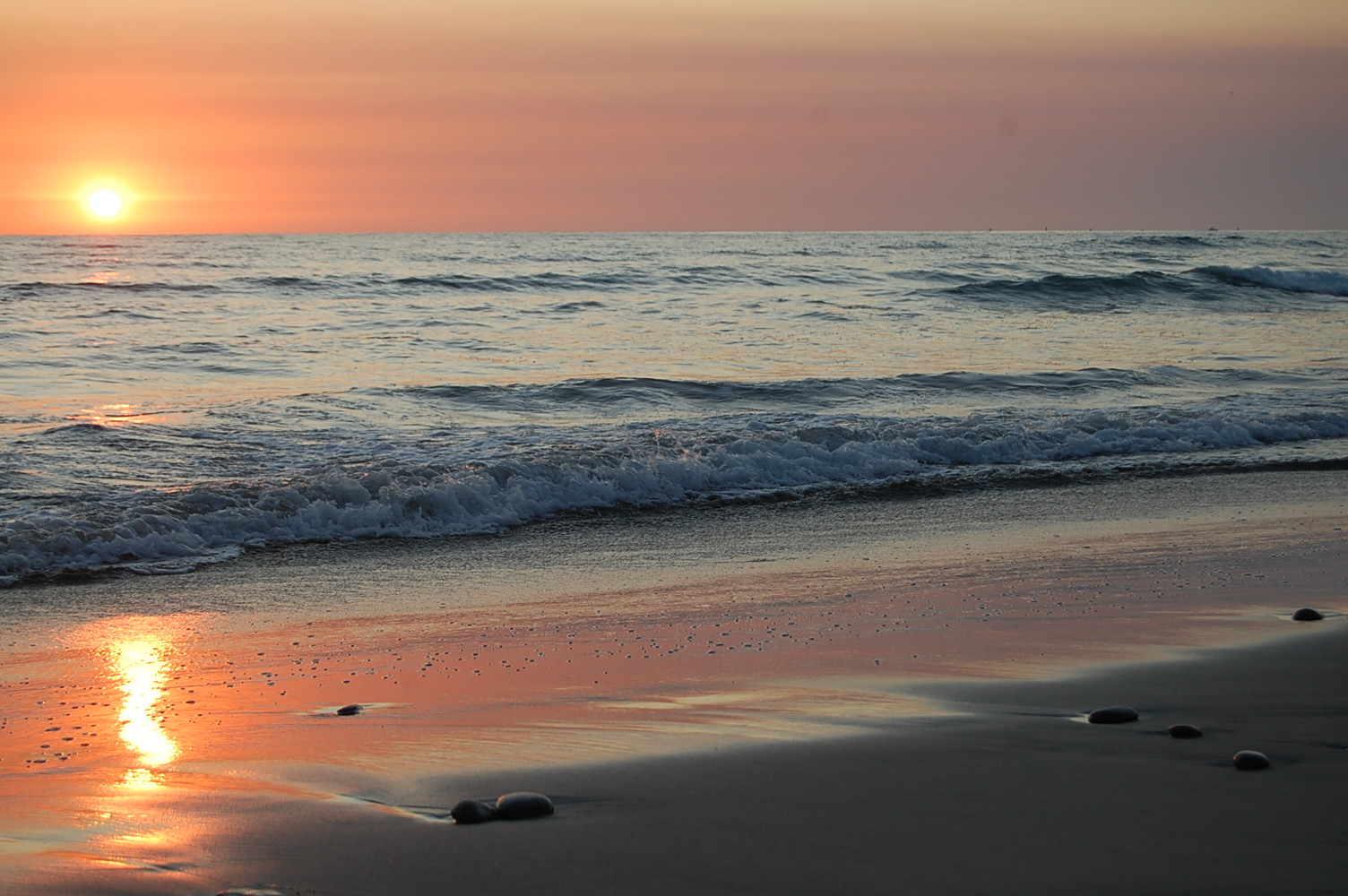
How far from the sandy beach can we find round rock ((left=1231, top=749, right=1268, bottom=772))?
0.04m

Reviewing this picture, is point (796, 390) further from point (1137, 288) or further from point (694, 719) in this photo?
point (1137, 288)

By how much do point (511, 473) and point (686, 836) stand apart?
7.03 m

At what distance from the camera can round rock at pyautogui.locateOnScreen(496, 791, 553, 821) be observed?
360 cm

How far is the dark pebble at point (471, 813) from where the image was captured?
3.55 m

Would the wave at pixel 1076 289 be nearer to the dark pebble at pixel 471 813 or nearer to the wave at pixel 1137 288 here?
the wave at pixel 1137 288

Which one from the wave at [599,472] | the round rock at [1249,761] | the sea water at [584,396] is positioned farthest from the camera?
the sea water at [584,396]

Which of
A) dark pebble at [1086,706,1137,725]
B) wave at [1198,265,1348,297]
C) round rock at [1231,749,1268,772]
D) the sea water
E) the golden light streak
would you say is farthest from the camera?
wave at [1198,265,1348,297]

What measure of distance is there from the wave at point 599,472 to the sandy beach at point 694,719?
0.62 meters

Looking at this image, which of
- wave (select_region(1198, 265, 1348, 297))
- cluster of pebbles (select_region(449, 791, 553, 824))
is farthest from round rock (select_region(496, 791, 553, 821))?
wave (select_region(1198, 265, 1348, 297))

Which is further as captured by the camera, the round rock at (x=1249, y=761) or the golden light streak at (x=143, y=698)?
the golden light streak at (x=143, y=698)

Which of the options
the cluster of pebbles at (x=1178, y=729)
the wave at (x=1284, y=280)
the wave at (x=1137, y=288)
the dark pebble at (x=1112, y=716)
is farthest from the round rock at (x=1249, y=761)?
the wave at (x=1284, y=280)

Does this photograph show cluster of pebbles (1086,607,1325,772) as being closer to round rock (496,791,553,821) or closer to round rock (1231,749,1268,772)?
round rock (1231,749,1268,772)

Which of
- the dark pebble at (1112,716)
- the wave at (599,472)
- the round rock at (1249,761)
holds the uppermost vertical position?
the wave at (599,472)

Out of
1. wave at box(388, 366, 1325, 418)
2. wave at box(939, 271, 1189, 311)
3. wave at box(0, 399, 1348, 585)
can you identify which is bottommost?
wave at box(0, 399, 1348, 585)
